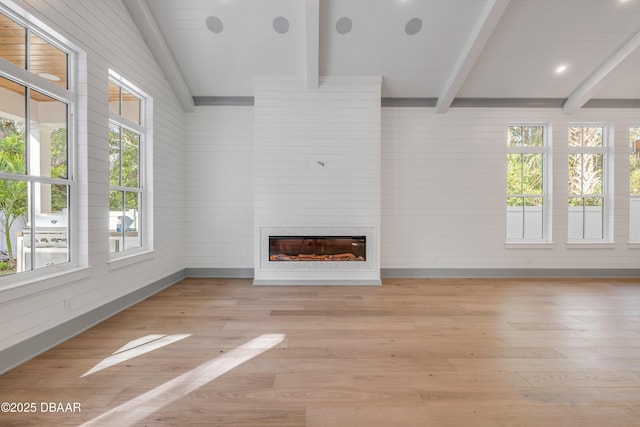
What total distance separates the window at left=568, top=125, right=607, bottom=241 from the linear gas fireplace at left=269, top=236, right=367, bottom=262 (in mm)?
4003

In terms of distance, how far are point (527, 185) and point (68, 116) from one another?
22.1 ft

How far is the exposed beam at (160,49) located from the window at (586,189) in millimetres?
6783

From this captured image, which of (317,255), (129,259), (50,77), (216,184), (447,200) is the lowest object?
(317,255)

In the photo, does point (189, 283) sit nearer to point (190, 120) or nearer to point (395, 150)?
point (190, 120)

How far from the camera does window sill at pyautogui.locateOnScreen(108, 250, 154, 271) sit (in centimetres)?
355

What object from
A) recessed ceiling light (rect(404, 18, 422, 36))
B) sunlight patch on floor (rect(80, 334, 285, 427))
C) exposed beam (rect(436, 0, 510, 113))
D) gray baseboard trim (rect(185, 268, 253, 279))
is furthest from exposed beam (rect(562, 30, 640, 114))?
gray baseboard trim (rect(185, 268, 253, 279))

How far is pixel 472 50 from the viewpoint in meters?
4.36

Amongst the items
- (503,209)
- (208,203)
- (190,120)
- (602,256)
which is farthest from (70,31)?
(602,256)

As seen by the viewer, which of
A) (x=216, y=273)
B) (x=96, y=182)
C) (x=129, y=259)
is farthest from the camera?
(x=216, y=273)

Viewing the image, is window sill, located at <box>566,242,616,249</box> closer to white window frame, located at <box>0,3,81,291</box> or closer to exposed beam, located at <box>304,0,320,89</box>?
exposed beam, located at <box>304,0,320,89</box>

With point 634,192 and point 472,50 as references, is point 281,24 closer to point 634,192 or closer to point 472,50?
point 472,50

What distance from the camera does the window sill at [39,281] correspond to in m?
2.33

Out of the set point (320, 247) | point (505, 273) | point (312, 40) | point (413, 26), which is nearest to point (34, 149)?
point (312, 40)

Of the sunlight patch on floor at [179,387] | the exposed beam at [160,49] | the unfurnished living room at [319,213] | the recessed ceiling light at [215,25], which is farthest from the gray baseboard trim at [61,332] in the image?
the recessed ceiling light at [215,25]
